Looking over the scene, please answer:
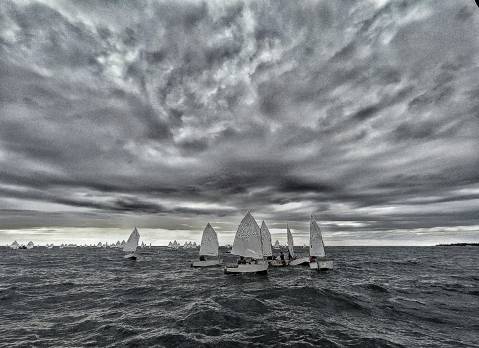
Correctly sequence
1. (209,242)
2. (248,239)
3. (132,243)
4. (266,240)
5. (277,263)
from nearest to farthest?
1. (248,239)
2. (266,240)
3. (277,263)
4. (209,242)
5. (132,243)

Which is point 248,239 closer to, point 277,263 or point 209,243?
point 209,243

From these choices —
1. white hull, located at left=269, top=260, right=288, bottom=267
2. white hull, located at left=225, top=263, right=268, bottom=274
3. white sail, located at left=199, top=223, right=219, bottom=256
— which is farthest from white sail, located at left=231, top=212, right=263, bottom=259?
white hull, located at left=269, top=260, right=288, bottom=267

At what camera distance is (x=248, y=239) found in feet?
147

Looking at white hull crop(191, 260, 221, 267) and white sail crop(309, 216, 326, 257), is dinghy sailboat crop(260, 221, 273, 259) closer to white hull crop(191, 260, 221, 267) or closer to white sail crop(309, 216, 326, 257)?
white sail crop(309, 216, 326, 257)

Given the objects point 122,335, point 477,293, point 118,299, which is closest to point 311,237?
point 477,293

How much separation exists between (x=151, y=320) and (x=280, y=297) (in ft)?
46.3

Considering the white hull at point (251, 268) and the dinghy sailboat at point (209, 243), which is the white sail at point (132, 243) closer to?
the dinghy sailboat at point (209, 243)

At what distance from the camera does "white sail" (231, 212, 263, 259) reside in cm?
4481

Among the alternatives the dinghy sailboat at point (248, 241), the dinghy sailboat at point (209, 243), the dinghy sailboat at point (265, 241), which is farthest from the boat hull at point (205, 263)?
the dinghy sailboat at point (248, 241)

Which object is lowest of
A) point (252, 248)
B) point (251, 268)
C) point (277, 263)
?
point (277, 263)

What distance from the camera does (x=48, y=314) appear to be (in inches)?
811

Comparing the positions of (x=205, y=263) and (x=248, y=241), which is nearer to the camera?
(x=248, y=241)

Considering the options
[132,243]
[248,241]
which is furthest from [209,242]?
[132,243]

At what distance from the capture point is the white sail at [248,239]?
44809 mm
